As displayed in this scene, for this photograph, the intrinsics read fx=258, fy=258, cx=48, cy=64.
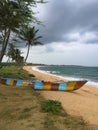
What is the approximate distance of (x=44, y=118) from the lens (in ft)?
25.8

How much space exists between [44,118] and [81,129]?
1.37 m

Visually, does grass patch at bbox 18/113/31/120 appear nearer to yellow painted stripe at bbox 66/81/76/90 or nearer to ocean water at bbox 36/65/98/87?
yellow painted stripe at bbox 66/81/76/90

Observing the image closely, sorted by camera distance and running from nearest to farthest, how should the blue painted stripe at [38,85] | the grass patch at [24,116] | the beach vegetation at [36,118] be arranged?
1. the beach vegetation at [36,118]
2. the grass patch at [24,116]
3. the blue painted stripe at [38,85]

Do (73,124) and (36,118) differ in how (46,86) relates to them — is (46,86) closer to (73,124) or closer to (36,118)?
(36,118)

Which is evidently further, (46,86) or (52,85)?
(52,85)

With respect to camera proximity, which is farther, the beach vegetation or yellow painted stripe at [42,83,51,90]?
yellow painted stripe at [42,83,51,90]

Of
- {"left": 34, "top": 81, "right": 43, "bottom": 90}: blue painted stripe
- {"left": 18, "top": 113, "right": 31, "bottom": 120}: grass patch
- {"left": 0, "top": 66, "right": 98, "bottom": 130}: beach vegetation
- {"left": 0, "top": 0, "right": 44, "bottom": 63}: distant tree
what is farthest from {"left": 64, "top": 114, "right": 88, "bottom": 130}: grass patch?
{"left": 34, "top": 81, "right": 43, "bottom": 90}: blue painted stripe

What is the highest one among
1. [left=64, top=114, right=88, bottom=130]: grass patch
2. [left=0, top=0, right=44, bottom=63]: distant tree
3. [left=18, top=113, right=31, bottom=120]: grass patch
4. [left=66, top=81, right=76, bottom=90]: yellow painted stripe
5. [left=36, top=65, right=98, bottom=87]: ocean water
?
[left=0, top=0, right=44, bottom=63]: distant tree

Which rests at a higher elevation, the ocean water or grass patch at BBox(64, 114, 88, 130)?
grass patch at BBox(64, 114, 88, 130)

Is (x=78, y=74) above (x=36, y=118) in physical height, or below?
below

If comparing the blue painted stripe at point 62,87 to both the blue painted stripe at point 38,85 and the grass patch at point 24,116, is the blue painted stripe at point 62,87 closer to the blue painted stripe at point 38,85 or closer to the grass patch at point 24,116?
the blue painted stripe at point 38,85

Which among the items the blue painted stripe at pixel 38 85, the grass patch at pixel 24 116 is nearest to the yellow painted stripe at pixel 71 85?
the blue painted stripe at pixel 38 85

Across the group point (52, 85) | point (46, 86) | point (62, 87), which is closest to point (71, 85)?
point (62, 87)

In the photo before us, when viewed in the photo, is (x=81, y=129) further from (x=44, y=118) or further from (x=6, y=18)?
(x=6, y=18)
